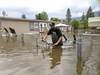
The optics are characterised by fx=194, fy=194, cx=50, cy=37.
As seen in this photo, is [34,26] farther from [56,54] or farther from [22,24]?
[56,54]

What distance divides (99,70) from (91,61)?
1357mm

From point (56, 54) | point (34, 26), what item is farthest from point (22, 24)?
point (56, 54)

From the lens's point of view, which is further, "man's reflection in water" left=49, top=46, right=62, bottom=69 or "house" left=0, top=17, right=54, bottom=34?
"house" left=0, top=17, right=54, bottom=34

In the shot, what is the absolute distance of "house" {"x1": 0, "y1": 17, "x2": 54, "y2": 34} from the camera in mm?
28281

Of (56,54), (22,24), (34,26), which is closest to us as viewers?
(56,54)

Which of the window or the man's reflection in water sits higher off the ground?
the window

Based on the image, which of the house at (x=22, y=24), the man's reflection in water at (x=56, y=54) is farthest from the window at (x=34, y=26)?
the man's reflection in water at (x=56, y=54)

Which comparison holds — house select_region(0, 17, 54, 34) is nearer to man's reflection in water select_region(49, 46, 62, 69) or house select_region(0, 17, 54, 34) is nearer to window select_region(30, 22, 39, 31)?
window select_region(30, 22, 39, 31)

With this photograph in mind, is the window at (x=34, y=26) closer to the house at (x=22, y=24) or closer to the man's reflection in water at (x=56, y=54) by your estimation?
the house at (x=22, y=24)

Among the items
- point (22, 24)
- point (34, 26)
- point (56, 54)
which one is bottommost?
point (56, 54)

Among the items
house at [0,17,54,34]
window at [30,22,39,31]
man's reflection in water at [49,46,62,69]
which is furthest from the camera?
window at [30,22,39,31]

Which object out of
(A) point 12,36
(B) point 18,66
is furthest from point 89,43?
(A) point 12,36

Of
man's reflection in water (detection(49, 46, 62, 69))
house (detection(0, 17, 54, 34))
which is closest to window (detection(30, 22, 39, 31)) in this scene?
house (detection(0, 17, 54, 34))

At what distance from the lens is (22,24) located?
103 feet
